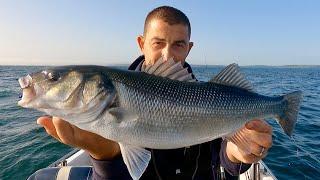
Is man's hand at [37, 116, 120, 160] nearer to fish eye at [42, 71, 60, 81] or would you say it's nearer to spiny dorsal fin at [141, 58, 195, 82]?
fish eye at [42, 71, 60, 81]

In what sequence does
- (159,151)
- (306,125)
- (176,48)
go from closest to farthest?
(159,151) < (176,48) < (306,125)

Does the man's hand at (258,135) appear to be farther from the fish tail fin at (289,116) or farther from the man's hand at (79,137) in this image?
the man's hand at (79,137)

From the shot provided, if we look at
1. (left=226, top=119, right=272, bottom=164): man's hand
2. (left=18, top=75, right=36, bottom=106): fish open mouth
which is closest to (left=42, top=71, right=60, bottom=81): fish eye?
(left=18, top=75, right=36, bottom=106): fish open mouth

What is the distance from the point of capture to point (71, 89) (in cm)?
286

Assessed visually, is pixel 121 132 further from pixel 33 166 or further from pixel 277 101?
pixel 33 166

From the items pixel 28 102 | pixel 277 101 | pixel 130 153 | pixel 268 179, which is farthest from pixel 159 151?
pixel 268 179

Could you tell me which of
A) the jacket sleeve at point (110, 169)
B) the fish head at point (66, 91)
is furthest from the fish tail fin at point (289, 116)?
the fish head at point (66, 91)

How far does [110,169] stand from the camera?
3.31 meters

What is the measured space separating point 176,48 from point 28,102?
213 centimetres

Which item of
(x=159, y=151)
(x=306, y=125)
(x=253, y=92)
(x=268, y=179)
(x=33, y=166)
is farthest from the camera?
(x=306, y=125)

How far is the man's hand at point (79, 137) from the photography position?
3.07 m

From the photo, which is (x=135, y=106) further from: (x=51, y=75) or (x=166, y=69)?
(x=51, y=75)

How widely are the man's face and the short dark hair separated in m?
0.05

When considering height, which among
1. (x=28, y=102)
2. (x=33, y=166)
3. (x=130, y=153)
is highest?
(x=28, y=102)
